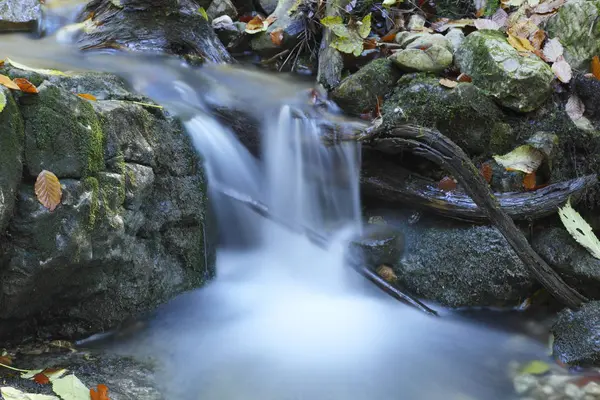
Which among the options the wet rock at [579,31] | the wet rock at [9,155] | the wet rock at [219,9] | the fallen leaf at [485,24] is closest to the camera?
the wet rock at [9,155]

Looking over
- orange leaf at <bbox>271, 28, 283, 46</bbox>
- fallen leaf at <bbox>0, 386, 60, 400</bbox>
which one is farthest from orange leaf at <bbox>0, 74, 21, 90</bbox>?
orange leaf at <bbox>271, 28, 283, 46</bbox>

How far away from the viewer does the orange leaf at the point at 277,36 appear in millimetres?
5687

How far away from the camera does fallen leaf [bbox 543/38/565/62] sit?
431 cm

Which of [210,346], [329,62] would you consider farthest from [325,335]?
[329,62]

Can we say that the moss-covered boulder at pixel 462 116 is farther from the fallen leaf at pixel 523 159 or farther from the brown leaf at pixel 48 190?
the brown leaf at pixel 48 190

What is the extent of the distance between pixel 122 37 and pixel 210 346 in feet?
12.1

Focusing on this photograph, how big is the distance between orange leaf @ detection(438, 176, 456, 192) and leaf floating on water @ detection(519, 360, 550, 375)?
1366mm

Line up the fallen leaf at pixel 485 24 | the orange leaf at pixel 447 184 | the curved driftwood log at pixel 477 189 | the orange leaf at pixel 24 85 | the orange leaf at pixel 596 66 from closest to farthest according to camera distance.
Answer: the orange leaf at pixel 24 85
the curved driftwood log at pixel 477 189
the orange leaf at pixel 447 184
the orange leaf at pixel 596 66
the fallen leaf at pixel 485 24

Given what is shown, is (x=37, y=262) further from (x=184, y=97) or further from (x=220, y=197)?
(x=184, y=97)

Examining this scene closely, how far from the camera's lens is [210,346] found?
3.18 meters

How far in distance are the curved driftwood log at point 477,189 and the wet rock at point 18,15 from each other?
4.40m

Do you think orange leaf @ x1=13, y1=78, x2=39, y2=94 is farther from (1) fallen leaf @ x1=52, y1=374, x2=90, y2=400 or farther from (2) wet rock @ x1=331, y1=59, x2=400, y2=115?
(2) wet rock @ x1=331, y1=59, x2=400, y2=115

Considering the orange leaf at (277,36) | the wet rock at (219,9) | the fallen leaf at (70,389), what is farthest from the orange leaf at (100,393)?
the wet rock at (219,9)

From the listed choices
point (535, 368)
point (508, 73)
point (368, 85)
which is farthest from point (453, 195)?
point (535, 368)
